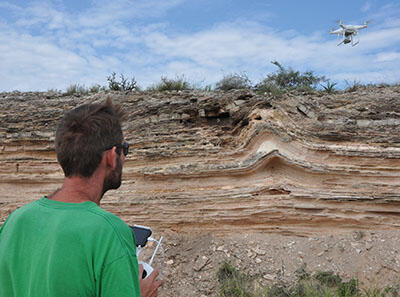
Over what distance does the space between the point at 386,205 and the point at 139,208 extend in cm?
424

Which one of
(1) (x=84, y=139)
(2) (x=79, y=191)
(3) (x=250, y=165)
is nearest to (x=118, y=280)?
(2) (x=79, y=191)

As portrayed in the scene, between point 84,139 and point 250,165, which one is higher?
point 84,139

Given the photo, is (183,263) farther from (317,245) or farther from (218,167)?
(317,245)

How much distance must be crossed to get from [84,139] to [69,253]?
48 cm

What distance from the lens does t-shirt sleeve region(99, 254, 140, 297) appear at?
1176 millimetres

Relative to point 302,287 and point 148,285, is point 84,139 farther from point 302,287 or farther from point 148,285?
point 302,287

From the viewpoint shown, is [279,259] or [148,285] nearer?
[148,285]

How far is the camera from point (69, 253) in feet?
3.96

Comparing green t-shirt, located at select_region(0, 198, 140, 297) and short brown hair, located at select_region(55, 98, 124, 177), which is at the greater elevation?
short brown hair, located at select_region(55, 98, 124, 177)

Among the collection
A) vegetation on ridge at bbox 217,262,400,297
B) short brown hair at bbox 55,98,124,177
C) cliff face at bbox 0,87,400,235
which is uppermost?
short brown hair at bbox 55,98,124,177

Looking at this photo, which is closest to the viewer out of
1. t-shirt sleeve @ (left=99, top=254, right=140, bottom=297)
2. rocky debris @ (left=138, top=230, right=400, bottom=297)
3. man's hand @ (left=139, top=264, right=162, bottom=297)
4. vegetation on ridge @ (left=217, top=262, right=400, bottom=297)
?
t-shirt sleeve @ (left=99, top=254, right=140, bottom=297)

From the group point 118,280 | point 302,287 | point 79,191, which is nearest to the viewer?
point 118,280

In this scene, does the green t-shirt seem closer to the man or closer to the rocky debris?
the man

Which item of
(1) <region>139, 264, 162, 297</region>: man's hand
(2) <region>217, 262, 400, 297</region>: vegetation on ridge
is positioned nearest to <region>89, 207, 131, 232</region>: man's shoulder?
(1) <region>139, 264, 162, 297</region>: man's hand
